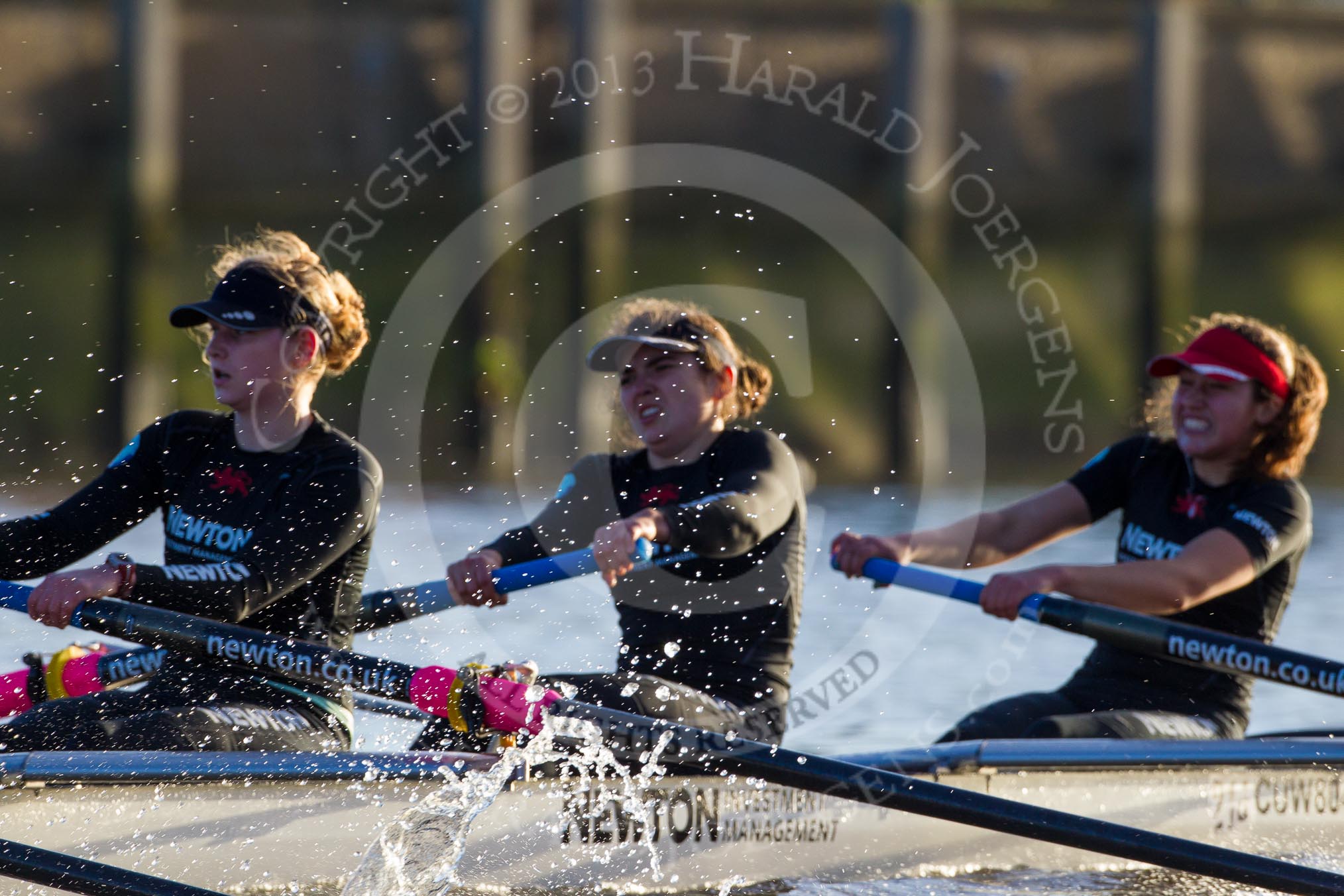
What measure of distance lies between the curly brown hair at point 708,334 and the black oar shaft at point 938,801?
0.91m

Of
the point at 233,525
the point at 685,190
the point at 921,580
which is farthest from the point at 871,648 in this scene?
the point at 685,190

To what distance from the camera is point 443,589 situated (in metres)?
4.12

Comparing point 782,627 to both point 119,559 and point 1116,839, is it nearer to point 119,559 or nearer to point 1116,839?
point 1116,839

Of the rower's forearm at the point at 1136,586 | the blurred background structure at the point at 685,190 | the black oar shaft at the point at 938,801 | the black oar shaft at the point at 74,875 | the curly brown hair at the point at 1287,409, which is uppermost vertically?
the blurred background structure at the point at 685,190

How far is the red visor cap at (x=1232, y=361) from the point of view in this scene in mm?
4336

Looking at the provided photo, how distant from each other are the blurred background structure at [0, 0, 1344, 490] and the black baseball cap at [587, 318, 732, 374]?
7499mm

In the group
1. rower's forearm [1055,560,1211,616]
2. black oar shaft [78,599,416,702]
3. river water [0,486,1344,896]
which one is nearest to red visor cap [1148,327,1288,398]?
rower's forearm [1055,560,1211,616]

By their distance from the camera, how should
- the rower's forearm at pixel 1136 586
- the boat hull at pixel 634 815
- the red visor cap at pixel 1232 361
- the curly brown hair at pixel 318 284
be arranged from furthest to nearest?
the red visor cap at pixel 1232 361, the rower's forearm at pixel 1136 586, the curly brown hair at pixel 318 284, the boat hull at pixel 634 815

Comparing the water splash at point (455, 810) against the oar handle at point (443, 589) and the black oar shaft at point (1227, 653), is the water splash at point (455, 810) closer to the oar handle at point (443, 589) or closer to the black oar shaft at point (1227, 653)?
the oar handle at point (443, 589)

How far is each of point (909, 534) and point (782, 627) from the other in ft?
3.86

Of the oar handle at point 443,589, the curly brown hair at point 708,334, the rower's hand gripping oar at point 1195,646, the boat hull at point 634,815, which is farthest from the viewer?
the rower's hand gripping oar at point 1195,646

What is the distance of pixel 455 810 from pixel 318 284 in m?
1.26

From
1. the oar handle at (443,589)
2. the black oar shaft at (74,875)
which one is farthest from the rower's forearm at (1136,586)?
the black oar shaft at (74,875)

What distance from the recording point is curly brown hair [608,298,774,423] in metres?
3.83
